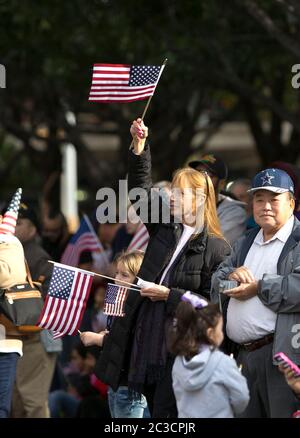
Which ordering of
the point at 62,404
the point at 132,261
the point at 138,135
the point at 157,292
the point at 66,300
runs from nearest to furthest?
the point at 157,292 → the point at 138,135 → the point at 66,300 → the point at 132,261 → the point at 62,404

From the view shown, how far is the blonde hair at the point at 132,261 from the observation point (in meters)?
7.51

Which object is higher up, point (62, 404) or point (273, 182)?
point (273, 182)

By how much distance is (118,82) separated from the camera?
25.9 ft

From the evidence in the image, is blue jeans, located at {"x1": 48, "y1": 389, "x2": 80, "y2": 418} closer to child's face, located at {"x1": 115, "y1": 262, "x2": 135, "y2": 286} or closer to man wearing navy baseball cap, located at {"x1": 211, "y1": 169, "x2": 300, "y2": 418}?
child's face, located at {"x1": 115, "y1": 262, "x2": 135, "y2": 286}

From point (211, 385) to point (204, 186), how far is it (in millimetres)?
1598

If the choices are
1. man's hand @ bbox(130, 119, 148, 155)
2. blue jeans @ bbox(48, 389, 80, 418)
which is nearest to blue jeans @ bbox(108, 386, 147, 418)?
man's hand @ bbox(130, 119, 148, 155)

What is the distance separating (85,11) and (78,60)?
6.70ft

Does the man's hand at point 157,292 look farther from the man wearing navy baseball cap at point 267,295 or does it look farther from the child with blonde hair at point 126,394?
the child with blonde hair at point 126,394

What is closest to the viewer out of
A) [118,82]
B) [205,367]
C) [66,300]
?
[205,367]

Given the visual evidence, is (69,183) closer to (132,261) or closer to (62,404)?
(62,404)

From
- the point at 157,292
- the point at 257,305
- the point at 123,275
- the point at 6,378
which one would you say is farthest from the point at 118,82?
the point at 6,378

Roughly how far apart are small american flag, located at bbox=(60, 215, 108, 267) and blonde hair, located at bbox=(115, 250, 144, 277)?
3398mm

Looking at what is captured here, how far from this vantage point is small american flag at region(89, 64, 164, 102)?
305 inches

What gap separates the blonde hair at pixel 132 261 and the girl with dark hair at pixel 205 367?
1.44 meters
